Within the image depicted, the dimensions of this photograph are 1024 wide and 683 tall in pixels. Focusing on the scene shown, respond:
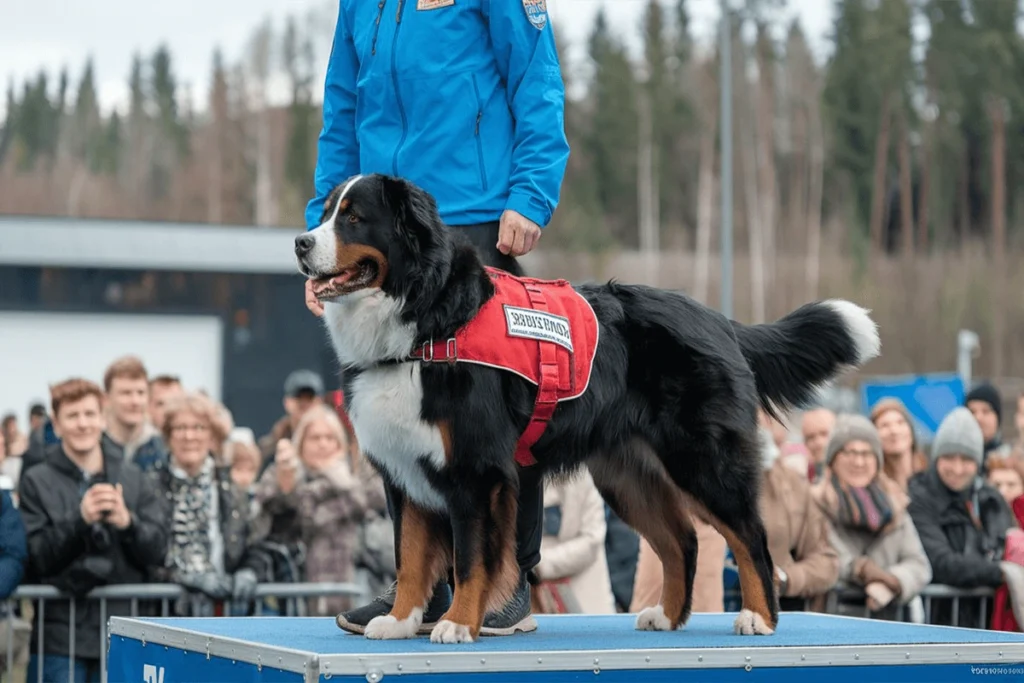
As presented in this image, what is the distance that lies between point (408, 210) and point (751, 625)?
5.87ft

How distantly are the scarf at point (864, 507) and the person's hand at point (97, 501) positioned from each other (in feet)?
12.1

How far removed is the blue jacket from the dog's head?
52 centimetres

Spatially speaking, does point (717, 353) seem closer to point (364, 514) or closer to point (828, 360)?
point (828, 360)

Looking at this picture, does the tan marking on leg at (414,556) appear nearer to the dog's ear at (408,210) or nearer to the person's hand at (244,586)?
the dog's ear at (408,210)

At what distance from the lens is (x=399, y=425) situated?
412 centimetres

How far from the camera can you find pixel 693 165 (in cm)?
4162

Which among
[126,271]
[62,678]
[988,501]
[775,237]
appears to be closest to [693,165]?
[775,237]

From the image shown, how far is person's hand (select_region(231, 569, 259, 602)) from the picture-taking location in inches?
266

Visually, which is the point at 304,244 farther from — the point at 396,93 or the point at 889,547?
the point at 889,547

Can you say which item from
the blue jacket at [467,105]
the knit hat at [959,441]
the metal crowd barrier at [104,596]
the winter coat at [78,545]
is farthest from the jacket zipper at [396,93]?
the knit hat at [959,441]

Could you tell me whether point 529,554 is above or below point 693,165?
below

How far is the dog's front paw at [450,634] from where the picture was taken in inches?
160

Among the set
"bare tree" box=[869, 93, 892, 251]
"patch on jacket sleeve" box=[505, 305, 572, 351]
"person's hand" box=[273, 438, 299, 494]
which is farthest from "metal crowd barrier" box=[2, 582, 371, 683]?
"bare tree" box=[869, 93, 892, 251]

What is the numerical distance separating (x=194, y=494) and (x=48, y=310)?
49.4 feet
